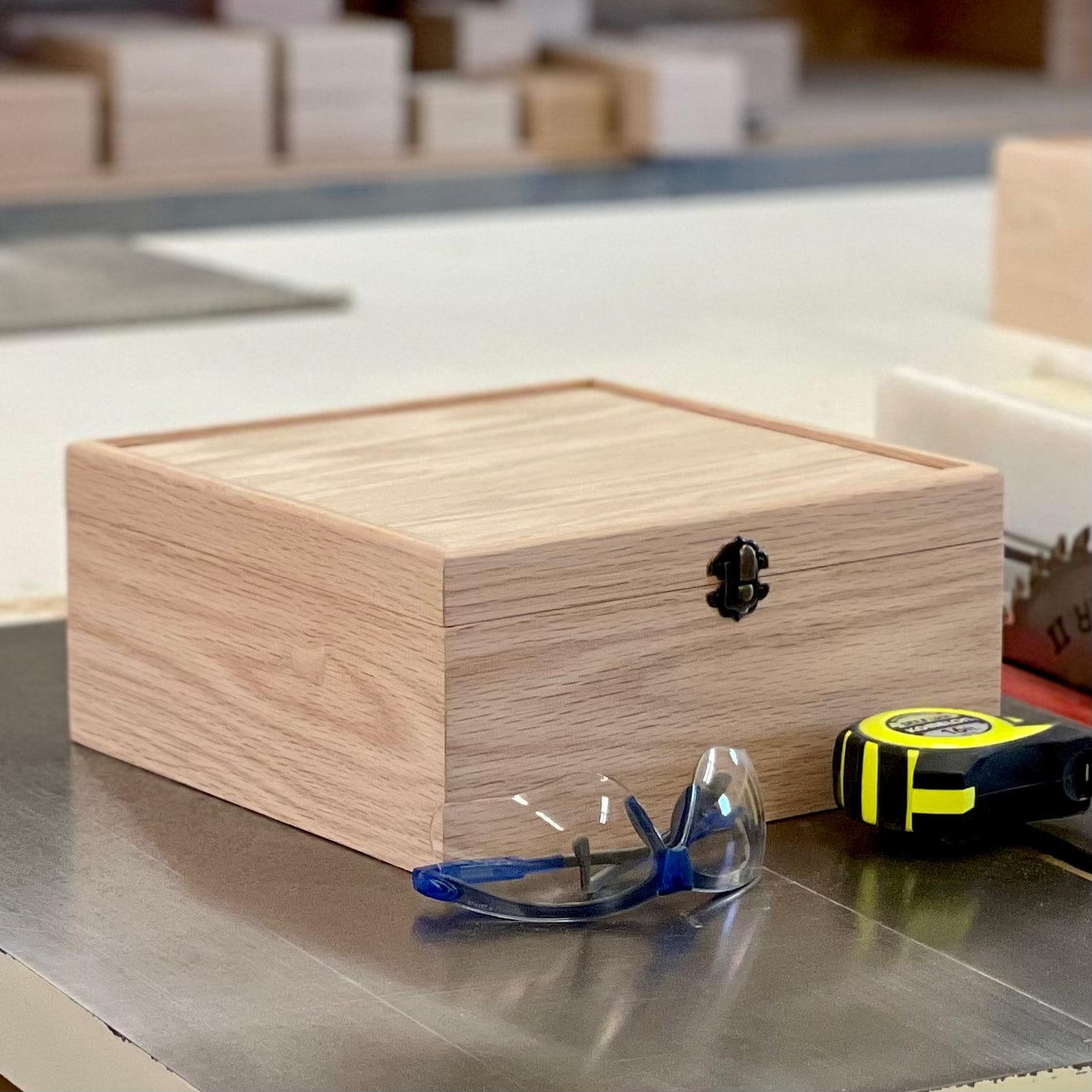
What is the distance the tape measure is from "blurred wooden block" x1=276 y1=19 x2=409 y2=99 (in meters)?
2.60

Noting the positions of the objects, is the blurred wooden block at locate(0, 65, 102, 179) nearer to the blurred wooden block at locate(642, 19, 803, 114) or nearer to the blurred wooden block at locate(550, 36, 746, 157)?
the blurred wooden block at locate(550, 36, 746, 157)

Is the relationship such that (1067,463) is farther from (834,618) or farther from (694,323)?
(694,323)

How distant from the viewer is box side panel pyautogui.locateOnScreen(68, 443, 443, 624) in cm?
70

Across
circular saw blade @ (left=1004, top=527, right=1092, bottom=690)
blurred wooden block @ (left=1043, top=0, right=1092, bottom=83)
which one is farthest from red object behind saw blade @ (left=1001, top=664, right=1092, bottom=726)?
blurred wooden block @ (left=1043, top=0, right=1092, bottom=83)

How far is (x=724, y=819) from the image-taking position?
706 mm

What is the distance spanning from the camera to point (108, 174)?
313 cm

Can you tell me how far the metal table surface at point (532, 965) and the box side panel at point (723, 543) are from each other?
0.10 m

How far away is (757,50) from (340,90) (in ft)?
2.55

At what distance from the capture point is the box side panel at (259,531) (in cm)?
70

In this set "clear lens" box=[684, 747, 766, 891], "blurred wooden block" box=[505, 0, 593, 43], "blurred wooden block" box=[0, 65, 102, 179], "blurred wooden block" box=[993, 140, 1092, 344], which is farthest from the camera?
"blurred wooden block" box=[505, 0, 593, 43]

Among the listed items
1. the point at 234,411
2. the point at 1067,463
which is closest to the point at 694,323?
the point at 234,411

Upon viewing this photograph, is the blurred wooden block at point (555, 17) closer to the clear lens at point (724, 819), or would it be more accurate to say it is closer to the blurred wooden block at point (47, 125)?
the blurred wooden block at point (47, 125)

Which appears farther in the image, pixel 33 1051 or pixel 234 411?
A: pixel 234 411

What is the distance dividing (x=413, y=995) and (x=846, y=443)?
12.1 inches
